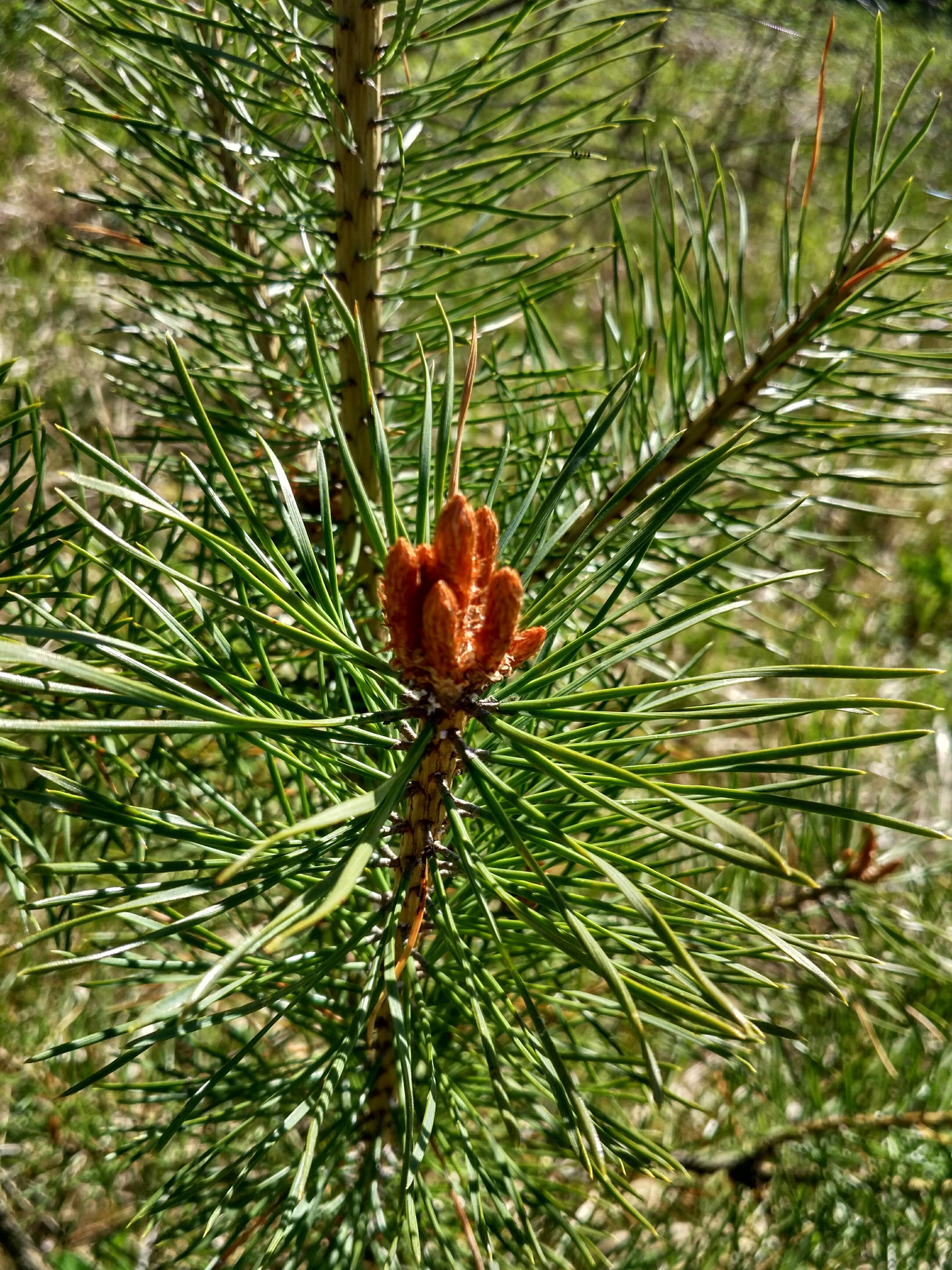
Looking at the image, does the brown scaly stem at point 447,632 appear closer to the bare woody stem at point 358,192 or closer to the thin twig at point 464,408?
the thin twig at point 464,408

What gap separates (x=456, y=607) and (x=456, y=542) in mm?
25

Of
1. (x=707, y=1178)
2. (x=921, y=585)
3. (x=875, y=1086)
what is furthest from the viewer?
(x=921, y=585)

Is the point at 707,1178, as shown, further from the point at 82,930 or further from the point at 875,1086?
the point at 82,930

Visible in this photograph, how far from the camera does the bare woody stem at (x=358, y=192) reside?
0.54 meters

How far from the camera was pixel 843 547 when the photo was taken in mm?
2111

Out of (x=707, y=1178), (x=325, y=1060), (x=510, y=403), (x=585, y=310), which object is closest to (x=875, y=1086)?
(x=707, y=1178)

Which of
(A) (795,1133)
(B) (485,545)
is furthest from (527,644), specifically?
(A) (795,1133)

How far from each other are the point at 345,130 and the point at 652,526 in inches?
13.8

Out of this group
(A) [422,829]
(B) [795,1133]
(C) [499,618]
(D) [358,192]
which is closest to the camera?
(C) [499,618]

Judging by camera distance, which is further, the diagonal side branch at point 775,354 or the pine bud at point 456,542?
the diagonal side branch at point 775,354

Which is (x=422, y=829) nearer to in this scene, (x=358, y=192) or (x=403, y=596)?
(x=403, y=596)

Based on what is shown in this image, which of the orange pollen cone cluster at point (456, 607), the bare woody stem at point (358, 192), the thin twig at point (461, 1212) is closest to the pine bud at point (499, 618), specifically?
the orange pollen cone cluster at point (456, 607)

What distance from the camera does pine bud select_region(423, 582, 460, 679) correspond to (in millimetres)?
361

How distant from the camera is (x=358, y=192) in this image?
59 centimetres
